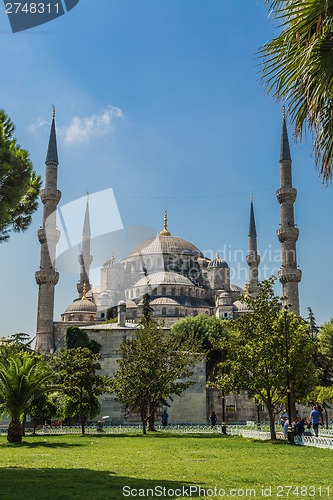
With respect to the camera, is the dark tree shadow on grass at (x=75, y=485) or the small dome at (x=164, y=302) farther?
the small dome at (x=164, y=302)

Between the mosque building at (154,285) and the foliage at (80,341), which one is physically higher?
the mosque building at (154,285)

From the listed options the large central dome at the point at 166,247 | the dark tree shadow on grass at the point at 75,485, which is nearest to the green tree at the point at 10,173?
the dark tree shadow on grass at the point at 75,485

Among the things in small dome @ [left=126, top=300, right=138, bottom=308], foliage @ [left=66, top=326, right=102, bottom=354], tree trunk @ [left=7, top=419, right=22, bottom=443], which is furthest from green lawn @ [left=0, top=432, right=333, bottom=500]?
small dome @ [left=126, top=300, right=138, bottom=308]

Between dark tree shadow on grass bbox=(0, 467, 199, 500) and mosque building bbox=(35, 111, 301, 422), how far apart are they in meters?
21.1

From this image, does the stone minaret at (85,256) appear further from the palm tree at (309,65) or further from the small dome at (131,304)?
the palm tree at (309,65)

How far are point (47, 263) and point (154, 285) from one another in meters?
17.8

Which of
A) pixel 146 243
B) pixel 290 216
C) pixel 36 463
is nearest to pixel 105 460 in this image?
pixel 36 463

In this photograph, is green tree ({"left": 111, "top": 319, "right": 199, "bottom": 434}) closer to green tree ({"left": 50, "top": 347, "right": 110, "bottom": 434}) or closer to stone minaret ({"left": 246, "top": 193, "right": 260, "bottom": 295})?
green tree ({"left": 50, "top": 347, "right": 110, "bottom": 434})

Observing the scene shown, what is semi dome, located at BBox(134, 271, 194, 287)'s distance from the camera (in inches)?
2443

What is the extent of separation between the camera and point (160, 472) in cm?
920

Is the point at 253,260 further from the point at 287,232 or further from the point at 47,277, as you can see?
the point at 47,277

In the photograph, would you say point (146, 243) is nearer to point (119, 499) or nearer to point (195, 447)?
point (195, 447)

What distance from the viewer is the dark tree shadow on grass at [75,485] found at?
689 cm

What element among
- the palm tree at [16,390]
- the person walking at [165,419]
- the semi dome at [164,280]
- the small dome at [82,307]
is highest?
the semi dome at [164,280]
